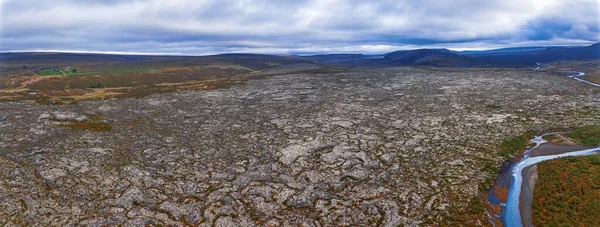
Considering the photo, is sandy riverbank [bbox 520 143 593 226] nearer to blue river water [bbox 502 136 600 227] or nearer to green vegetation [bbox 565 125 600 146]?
blue river water [bbox 502 136 600 227]

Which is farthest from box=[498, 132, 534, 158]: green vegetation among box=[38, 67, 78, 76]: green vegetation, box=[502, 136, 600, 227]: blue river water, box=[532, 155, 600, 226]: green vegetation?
box=[38, 67, 78, 76]: green vegetation

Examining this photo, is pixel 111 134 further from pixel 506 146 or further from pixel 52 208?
pixel 506 146

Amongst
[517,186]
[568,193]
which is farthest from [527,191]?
[568,193]

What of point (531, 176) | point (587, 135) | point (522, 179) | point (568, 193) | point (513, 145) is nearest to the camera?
point (568, 193)

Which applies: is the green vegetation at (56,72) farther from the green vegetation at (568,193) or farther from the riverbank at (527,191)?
the green vegetation at (568,193)

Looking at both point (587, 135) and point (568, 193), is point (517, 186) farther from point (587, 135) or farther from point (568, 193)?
point (587, 135)

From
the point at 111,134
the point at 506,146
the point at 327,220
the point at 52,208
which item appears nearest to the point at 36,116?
the point at 111,134

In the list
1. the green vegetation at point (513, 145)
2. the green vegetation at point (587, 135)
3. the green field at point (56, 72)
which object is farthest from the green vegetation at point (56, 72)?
the green vegetation at point (587, 135)
